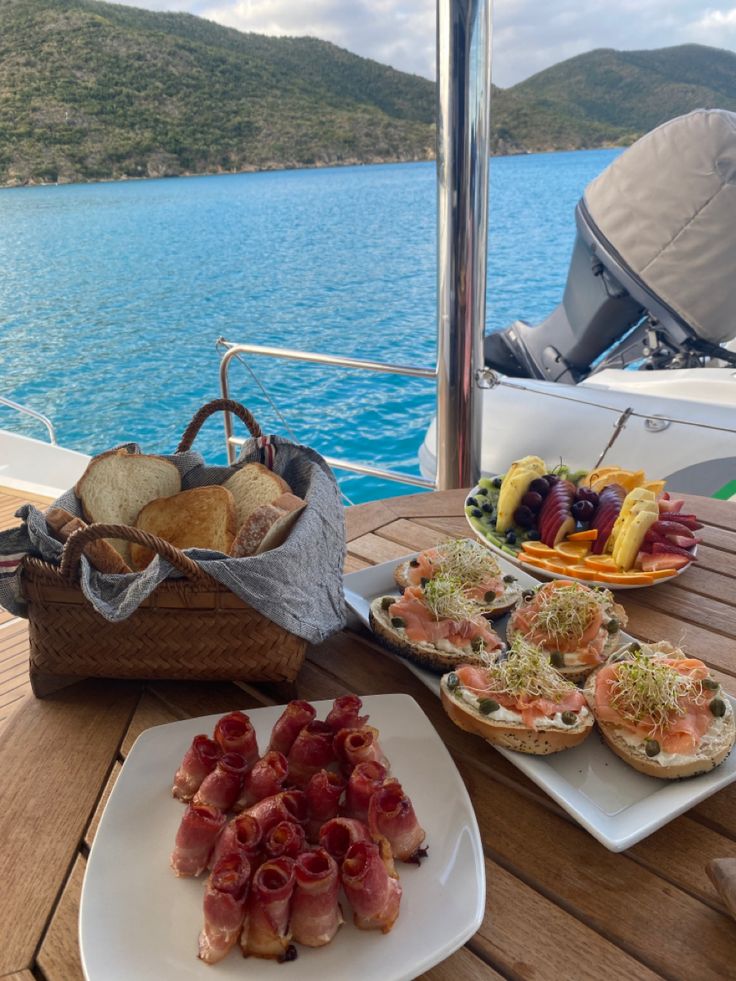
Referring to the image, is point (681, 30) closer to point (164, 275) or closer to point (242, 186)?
point (242, 186)

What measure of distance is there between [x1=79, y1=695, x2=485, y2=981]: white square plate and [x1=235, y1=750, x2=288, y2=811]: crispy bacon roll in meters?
0.08

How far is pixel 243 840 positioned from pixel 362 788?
0.12 m

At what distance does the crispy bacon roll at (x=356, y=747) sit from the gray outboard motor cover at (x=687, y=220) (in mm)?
3595

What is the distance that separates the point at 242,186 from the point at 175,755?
146ft

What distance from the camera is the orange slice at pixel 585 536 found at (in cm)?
128

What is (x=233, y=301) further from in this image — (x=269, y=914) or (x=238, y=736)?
(x=269, y=914)

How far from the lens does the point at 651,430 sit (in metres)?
3.59

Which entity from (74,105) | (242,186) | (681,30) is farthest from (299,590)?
(242,186)

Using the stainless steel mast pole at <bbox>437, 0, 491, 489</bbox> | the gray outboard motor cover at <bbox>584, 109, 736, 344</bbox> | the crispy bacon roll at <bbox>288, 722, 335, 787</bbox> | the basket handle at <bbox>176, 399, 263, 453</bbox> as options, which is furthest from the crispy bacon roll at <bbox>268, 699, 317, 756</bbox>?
the gray outboard motor cover at <bbox>584, 109, 736, 344</bbox>

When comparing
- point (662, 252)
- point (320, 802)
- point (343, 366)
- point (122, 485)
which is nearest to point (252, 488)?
point (122, 485)

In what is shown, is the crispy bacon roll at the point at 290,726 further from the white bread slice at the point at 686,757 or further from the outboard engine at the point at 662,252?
the outboard engine at the point at 662,252

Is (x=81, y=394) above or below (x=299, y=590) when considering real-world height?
below

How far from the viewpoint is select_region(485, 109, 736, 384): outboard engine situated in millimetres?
3613

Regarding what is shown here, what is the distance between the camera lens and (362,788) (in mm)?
675
